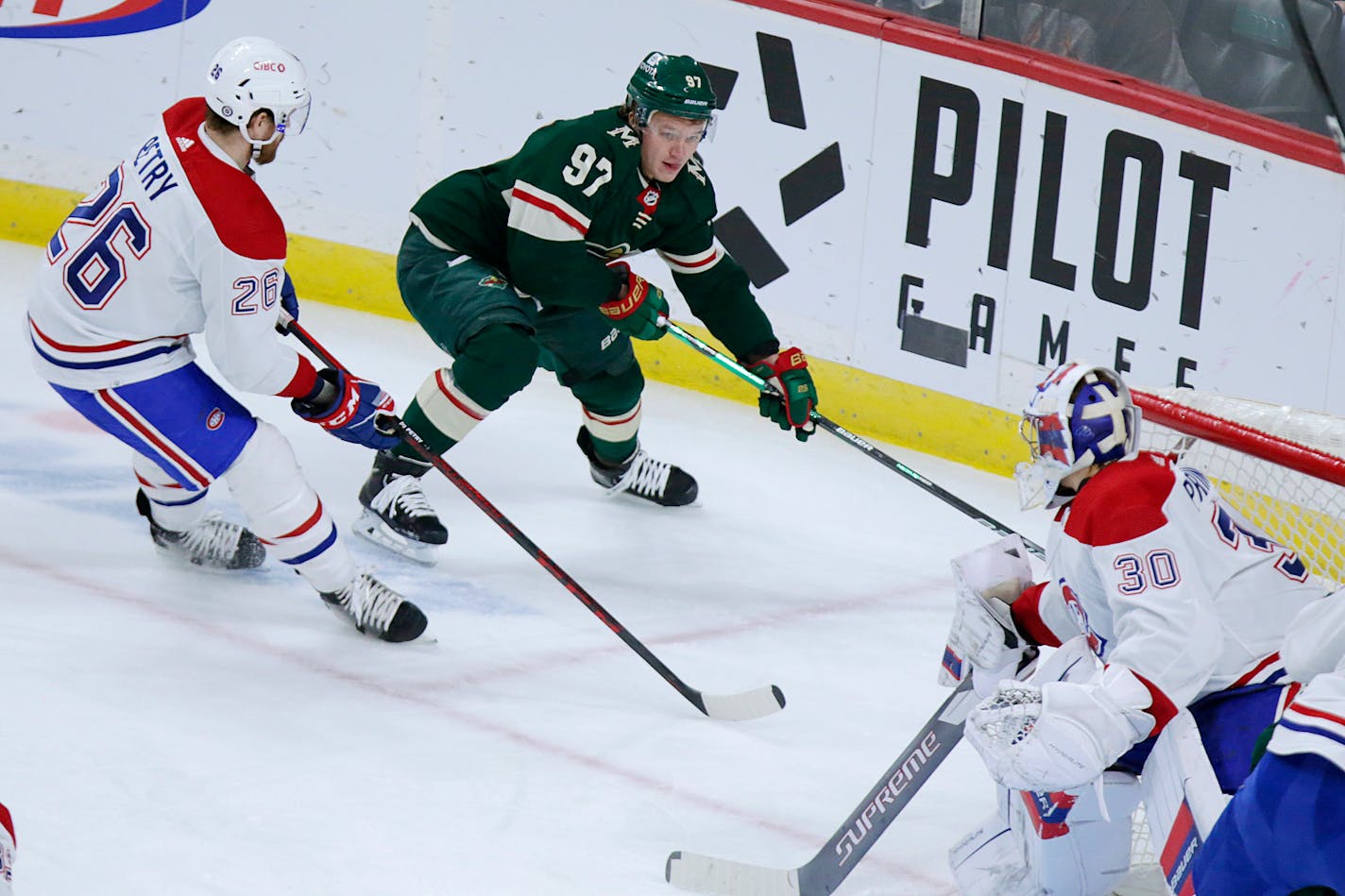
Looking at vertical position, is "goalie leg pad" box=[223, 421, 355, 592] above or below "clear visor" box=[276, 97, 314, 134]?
below

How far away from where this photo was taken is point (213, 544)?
3658 mm

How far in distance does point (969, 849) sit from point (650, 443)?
2.50 meters

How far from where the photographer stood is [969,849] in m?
2.56

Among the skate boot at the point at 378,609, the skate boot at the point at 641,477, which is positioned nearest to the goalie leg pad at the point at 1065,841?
the skate boot at the point at 378,609

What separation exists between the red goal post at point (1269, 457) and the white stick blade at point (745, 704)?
0.84 meters

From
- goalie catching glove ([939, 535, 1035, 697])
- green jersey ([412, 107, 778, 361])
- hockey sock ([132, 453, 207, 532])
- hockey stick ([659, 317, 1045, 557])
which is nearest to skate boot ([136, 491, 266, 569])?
hockey sock ([132, 453, 207, 532])

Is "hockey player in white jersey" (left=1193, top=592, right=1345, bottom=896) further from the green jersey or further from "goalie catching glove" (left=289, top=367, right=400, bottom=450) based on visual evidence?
the green jersey

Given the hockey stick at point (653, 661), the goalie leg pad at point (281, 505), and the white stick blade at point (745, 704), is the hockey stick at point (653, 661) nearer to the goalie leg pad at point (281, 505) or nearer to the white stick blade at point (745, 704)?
the white stick blade at point (745, 704)

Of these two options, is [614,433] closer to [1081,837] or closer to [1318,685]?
[1081,837]

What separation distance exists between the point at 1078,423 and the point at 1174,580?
265mm

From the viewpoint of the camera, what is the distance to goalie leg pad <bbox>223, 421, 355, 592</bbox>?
10.6 ft

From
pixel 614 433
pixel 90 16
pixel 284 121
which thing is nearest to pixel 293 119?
pixel 284 121

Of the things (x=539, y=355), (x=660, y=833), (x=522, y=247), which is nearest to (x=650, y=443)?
(x=539, y=355)

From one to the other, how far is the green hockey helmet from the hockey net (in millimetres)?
1169
